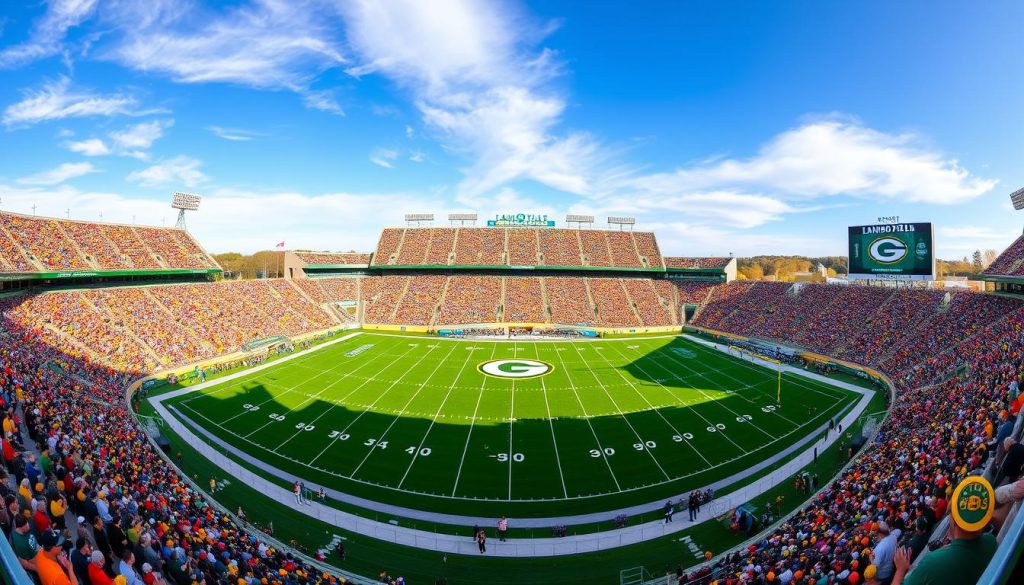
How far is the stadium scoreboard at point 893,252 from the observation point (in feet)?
113

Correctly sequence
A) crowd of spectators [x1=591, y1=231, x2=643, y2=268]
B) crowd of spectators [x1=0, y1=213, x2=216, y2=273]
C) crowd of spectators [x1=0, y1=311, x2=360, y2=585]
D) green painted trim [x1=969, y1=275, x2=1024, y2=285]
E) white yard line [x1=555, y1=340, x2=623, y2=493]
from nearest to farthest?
crowd of spectators [x1=0, y1=311, x2=360, y2=585], white yard line [x1=555, y1=340, x2=623, y2=493], green painted trim [x1=969, y1=275, x2=1024, y2=285], crowd of spectators [x1=0, y1=213, x2=216, y2=273], crowd of spectators [x1=591, y1=231, x2=643, y2=268]

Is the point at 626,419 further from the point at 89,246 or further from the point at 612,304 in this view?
A: the point at 89,246

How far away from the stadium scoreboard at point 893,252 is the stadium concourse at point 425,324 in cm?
233

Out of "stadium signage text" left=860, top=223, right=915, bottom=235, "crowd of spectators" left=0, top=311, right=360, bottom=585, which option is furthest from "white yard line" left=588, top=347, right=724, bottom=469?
"stadium signage text" left=860, top=223, right=915, bottom=235

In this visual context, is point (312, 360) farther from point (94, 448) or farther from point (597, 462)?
point (597, 462)

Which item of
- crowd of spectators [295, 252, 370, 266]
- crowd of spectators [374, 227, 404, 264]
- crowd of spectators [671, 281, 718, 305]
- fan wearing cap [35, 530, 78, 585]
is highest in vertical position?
crowd of spectators [374, 227, 404, 264]

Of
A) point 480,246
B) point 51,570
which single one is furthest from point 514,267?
point 51,570

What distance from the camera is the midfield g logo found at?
32.7 metres

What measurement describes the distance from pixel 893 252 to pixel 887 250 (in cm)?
42

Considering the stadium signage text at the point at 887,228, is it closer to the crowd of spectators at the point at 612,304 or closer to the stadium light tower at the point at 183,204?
the crowd of spectators at the point at 612,304

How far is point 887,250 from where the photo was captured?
120ft

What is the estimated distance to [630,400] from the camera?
88.3 ft

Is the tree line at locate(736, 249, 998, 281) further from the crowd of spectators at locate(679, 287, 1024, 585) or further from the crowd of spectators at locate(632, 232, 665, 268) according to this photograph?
the crowd of spectators at locate(679, 287, 1024, 585)

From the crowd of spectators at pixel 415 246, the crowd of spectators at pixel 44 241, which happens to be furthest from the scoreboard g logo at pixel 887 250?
the crowd of spectators at pixel 44 241
